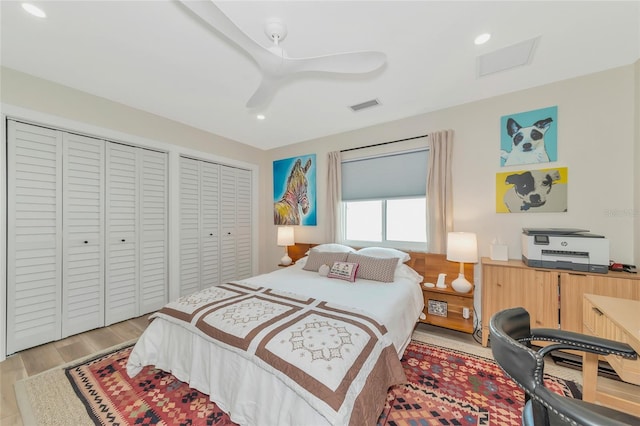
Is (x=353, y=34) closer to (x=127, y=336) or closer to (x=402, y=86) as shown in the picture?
(x=402, y=86)

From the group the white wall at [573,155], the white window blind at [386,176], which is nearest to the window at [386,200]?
the white window blind at [386,176]

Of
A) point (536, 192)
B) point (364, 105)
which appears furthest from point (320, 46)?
point (536, 192)

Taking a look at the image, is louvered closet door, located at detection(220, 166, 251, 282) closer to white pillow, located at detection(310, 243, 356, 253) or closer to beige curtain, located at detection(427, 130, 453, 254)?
white pillow, located at detection(310, 243, 356, 253)

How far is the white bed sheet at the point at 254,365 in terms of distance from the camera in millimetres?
1327

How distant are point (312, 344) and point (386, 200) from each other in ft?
8.11

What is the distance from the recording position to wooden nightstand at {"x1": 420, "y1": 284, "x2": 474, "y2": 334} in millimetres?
2568

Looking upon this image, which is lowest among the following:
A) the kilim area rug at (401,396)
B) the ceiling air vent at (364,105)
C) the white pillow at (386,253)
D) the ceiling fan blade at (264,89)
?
the kilim area rug at (401,396)

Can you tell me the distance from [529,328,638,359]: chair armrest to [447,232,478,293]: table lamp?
1310mm

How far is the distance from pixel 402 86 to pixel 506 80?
0.98 meters

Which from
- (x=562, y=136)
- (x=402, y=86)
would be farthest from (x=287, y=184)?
(x=562, y=136)

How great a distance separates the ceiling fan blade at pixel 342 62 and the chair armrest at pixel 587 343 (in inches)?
65.7

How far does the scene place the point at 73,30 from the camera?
69.0 inches

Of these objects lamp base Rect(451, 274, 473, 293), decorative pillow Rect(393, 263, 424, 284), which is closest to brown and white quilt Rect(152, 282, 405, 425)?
decorative pillow Rect(393, 263, 424, 284)

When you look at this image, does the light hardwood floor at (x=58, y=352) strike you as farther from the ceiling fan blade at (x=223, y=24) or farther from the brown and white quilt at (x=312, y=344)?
the ceiling fan blade at (x=223, y=24)
